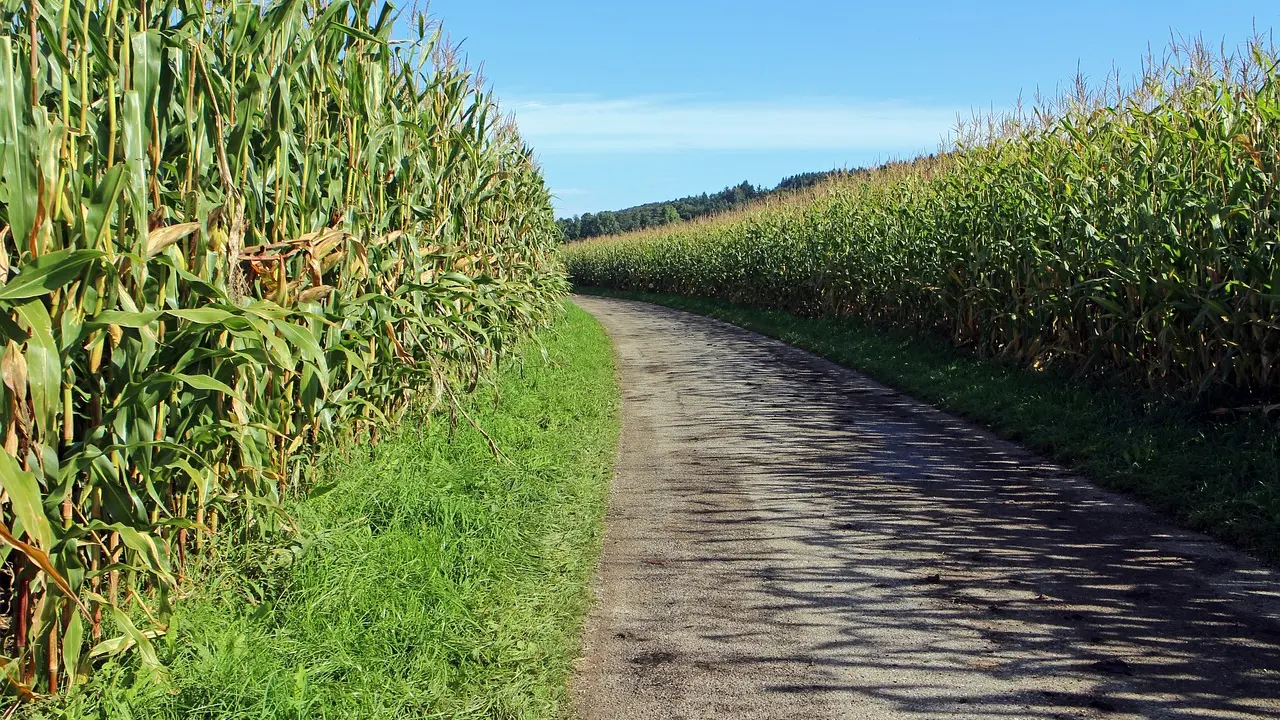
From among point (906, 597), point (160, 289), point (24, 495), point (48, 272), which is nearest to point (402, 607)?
point (160, 289)

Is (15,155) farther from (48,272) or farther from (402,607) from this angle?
(402,607)

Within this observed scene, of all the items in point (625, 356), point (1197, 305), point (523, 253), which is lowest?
point (625, 356)

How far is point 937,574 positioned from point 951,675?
1211 millimetres

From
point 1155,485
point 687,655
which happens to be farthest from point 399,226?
point 1155,485

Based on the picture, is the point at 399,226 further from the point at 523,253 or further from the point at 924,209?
the point at 924,209

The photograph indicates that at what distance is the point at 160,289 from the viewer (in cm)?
346

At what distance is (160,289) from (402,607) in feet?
5.70

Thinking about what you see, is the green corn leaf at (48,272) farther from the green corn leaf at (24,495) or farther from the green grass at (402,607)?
the green grass at (402,607)

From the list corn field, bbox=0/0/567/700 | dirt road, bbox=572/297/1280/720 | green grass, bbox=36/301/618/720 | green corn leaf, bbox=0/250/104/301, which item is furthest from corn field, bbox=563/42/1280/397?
green corn leaf, bbox=0/250/104/301

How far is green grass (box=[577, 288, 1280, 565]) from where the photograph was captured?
225 inches

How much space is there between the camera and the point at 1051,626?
4.27 meters

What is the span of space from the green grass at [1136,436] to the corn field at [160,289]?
4601mm

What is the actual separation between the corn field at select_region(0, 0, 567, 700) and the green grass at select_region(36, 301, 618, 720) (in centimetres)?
20

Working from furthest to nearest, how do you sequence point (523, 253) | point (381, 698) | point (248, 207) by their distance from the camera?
point (523, 253), point (248, 207), point (381, 698)
